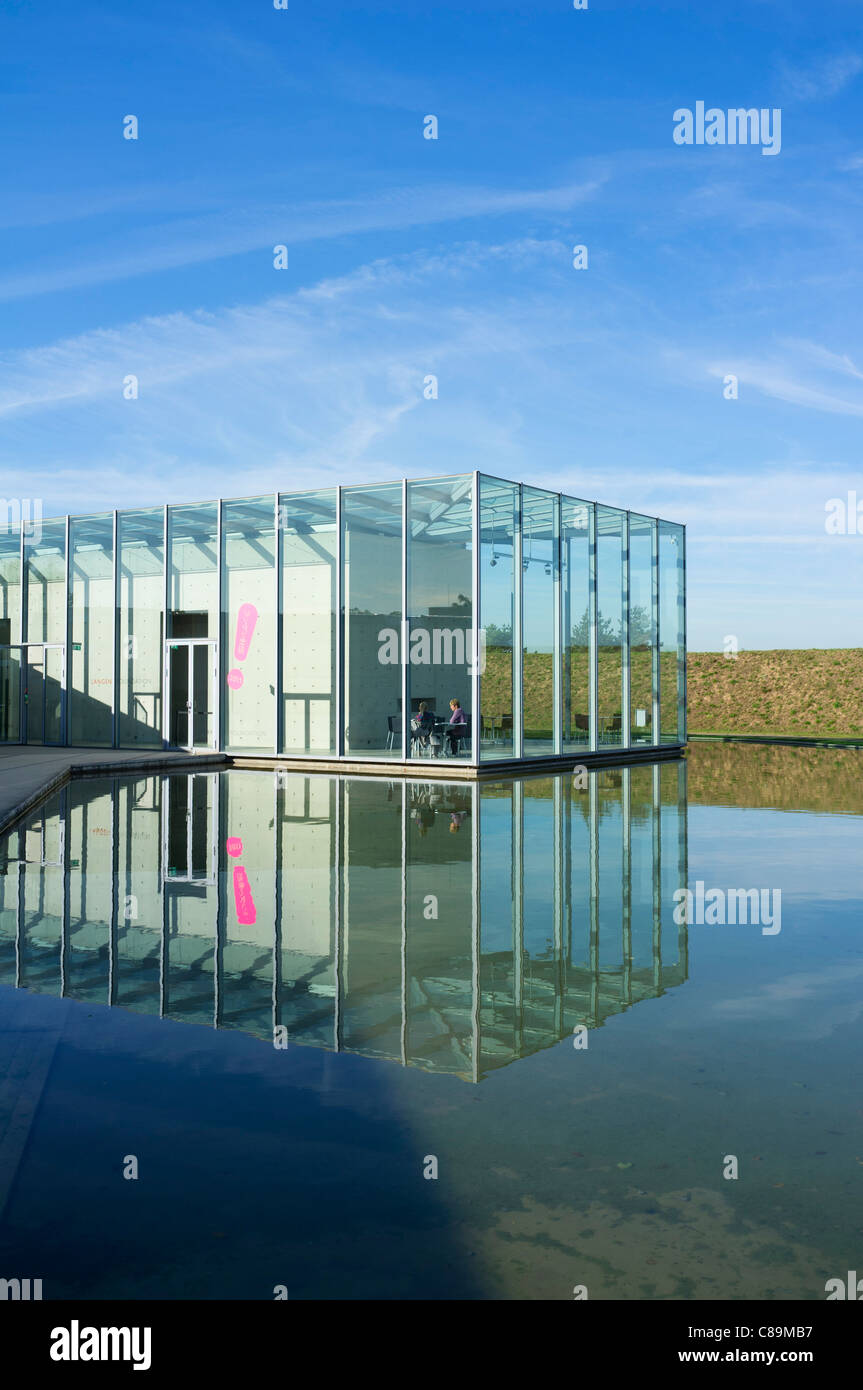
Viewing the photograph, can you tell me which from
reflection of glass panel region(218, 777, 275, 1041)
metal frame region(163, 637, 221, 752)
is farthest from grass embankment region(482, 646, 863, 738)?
reflection of glass panel region(218, 777, 275, 1041)

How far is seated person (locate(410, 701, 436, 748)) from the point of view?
21.4 meters

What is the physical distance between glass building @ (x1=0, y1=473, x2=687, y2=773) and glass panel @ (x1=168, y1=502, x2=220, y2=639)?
0.05 meters

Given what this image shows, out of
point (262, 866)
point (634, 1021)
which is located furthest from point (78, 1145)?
point (262, 866)

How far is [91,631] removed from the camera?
26.3 meters

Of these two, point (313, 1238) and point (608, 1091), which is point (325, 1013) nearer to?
point (608, 1091)

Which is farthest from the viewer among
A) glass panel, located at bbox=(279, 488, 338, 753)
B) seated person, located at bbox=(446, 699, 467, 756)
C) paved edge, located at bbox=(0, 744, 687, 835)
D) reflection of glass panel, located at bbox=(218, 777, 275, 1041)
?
glass panel, located at bbox=(279, 488, 338, 753)

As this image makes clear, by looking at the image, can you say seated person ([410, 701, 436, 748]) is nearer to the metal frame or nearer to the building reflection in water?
the metal frame

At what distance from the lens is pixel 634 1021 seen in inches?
205

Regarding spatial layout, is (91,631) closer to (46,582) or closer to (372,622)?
(46,582)

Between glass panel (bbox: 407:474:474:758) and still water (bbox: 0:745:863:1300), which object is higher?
glass panel (bbox: 407:474:474:758)

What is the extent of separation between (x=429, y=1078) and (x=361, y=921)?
302 cm

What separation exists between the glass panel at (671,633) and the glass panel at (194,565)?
1067cm

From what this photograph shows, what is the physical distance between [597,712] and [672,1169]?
2111cm

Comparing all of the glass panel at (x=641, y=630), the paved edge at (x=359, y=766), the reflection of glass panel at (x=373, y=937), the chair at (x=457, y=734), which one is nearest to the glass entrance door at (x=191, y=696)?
the paved edge at (x=359, y=766)
